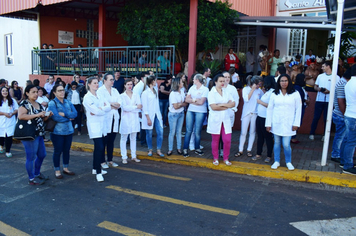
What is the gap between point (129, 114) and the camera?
6801 millimetres

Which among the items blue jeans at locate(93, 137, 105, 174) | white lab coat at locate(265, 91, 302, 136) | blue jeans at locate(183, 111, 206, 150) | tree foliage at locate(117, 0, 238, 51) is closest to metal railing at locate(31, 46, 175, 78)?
tree foliage at locate(117, 0, 238, 51)

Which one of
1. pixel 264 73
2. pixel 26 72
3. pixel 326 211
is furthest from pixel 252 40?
pixel 26 72

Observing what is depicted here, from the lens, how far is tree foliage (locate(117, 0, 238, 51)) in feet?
37.4

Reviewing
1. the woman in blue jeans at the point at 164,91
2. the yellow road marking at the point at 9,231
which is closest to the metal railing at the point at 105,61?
the woman in blue jeans at the point at 164,91

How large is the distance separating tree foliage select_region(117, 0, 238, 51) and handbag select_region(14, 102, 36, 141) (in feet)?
22.7

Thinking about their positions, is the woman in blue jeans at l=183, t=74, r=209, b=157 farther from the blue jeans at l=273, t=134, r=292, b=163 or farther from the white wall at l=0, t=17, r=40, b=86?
the white wall at l=0, t=17, r=40, b=86

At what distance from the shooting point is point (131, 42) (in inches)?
557

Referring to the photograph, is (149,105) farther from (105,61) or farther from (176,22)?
(105,61)

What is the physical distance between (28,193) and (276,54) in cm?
1080

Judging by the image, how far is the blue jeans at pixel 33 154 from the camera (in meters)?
5.54

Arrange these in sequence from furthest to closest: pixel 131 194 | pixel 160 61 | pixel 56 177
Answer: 1. pixel 160 61
2. pixel 56 177
3. pixel 131 194

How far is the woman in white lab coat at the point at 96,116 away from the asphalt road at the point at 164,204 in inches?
19.4

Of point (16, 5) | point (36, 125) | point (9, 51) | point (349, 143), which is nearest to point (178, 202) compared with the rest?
point (36, 125)

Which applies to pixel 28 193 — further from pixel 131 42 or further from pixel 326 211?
pixel 131 42
